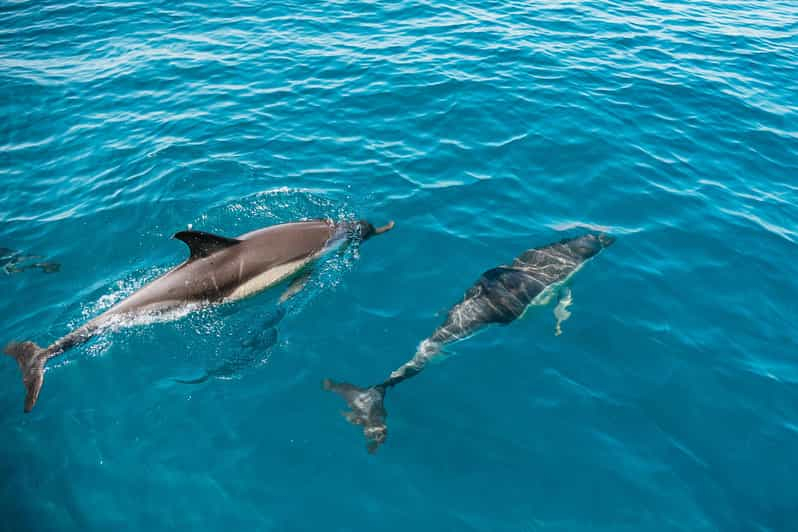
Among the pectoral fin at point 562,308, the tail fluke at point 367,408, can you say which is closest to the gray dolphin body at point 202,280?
the tail fluke at point 367,408

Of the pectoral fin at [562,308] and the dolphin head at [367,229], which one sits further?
the dolphin head at [367,229]

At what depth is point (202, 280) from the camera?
9320 mm

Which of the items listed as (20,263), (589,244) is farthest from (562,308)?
(20,263)

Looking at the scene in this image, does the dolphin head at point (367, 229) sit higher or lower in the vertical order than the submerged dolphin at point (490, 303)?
higher

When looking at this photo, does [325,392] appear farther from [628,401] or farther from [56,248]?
[56,248]

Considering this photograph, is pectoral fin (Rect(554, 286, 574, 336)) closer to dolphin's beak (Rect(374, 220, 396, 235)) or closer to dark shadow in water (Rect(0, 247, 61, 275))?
dolphin's beak (Rect(374, 220, 396, 235))

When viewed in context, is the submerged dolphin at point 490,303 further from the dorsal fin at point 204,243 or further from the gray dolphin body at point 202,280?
the dorsal fin at point 204,243

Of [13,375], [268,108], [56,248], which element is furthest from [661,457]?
[268,108]

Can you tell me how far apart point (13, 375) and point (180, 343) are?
9.02 ft

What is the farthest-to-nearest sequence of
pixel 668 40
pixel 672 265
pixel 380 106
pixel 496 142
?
pixel 668 40
pixel 380 106
pixel 496 142
pixel 672 265

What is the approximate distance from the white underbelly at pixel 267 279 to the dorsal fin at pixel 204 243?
2.56ft

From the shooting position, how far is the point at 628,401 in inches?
336

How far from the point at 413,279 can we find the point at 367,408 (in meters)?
3.29

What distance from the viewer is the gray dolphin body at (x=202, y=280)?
8.73 m
